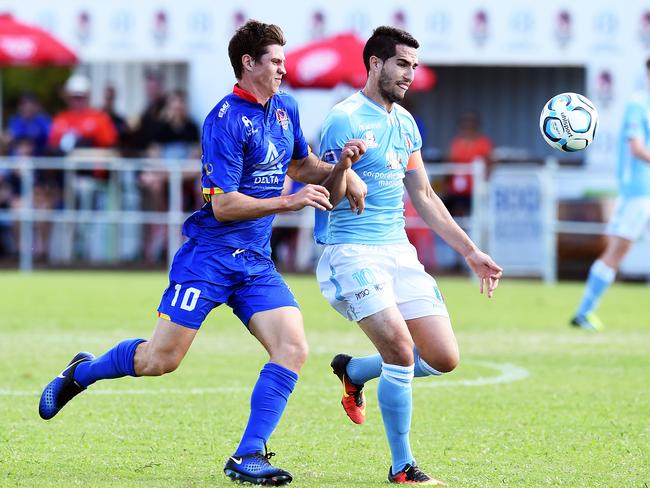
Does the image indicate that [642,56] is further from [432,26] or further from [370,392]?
[370,392]

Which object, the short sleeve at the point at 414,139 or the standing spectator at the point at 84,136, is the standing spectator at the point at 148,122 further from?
the short sleeve at the point at 414,139

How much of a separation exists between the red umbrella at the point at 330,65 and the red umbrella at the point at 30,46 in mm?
3360

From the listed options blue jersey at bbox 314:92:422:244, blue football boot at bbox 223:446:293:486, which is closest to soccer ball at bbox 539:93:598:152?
blue jersey at bbox 314:92:422:244

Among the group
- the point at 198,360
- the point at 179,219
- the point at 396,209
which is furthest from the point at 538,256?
the point at 396,209

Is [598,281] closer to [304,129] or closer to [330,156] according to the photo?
[330,156]

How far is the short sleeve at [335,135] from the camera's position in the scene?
7.07 metres

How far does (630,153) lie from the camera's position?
42.6 ft

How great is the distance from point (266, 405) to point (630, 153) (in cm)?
741

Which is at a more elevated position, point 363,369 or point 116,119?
point 116,119

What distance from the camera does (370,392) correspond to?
375 inches

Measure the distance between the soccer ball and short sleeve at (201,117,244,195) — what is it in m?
2.32

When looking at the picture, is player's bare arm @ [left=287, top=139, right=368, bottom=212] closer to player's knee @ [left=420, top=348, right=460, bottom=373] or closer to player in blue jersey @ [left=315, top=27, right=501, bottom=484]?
player in blue jersey @ [left=315, top=27, right=501, bottom=484]

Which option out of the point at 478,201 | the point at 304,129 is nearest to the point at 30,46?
the point at 304,129

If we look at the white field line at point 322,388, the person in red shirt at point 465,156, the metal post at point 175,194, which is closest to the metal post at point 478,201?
the person in red shirt at point 465,156
